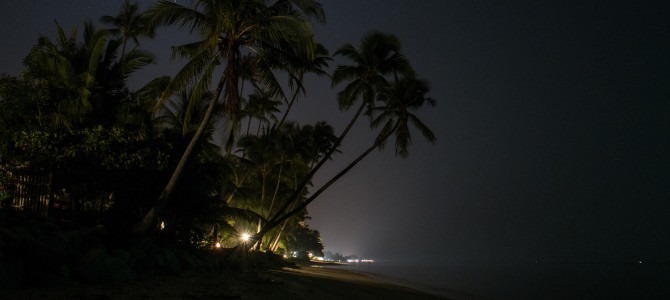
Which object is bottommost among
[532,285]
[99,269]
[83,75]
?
[532,285]

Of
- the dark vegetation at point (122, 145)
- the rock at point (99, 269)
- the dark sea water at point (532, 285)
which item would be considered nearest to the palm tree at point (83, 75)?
the dark vegetation at point (122, 145)

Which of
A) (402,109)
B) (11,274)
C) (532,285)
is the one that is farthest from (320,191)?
(532,285)

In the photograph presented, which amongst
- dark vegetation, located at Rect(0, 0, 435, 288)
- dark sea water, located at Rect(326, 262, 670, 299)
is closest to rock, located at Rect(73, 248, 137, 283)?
dark vegetation, located at Rect(0, 0, 435, 288)

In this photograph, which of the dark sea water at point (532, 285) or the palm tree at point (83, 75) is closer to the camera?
the palm tree at point (83, 75)

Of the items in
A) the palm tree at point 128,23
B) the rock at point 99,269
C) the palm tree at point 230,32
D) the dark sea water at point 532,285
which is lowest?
the dark sea water at point 532,285

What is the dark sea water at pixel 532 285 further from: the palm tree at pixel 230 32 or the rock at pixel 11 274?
the rock at pixel 11 274

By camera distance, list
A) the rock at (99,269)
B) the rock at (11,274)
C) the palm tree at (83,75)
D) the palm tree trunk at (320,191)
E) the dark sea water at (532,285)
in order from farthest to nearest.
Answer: the dark sea water at (532,285) → the palm tree trunk at (320,191) → the palm tree at (83,75) → the rock at (99,269) → the rock at (11,274)

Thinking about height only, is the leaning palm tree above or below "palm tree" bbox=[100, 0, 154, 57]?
below

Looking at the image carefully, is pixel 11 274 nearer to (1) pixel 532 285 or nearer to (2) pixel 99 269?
(2) pixel 99 269

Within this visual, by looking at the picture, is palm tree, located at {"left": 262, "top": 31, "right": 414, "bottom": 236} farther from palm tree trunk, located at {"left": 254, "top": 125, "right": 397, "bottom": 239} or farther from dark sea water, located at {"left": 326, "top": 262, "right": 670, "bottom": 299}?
dark sea water, located at {"left": 326, "top": 262, "right": 670, "bottom": 299}

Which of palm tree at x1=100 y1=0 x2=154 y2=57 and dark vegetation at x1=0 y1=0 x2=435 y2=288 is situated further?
palm tree at x1=100 y1=0 x2=154 y2=57

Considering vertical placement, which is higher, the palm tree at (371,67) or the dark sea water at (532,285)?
the palm tree at (371,67)

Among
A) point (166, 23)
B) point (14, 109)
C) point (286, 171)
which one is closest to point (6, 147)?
point (14, 109)

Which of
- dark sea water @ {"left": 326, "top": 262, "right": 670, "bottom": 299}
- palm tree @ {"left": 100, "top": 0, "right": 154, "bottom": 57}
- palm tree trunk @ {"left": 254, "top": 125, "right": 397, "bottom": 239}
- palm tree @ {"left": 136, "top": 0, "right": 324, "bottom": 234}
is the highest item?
palm tree @ {"left": 100, "top": 0, "right": 154, "bottom": 57}
